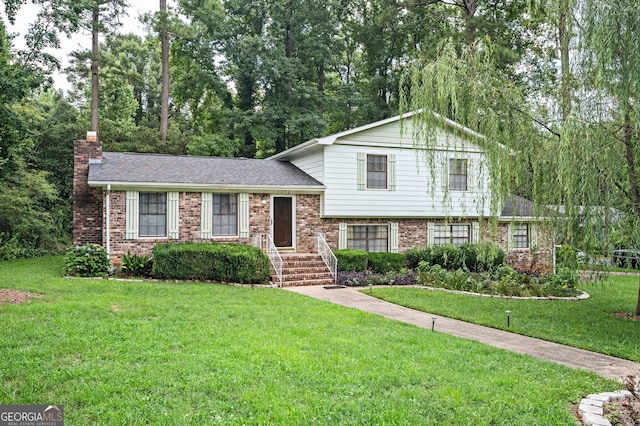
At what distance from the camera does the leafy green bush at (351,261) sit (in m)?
13.3

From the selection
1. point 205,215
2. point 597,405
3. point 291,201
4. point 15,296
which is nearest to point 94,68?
point 205,215

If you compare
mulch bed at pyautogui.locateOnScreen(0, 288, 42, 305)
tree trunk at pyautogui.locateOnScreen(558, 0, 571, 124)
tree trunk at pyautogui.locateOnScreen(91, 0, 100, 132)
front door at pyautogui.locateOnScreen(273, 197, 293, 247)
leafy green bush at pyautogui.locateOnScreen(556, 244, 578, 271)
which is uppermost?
tree trunk at pyautogui.locateOnScreen(91, 0, 100, 132)

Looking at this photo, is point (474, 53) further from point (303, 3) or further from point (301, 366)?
point (303, 3)

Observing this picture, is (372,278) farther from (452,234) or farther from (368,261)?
(452,234)

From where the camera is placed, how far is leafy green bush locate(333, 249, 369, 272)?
13266 millimetres

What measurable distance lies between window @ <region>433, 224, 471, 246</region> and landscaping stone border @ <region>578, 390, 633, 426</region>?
11.4 meters

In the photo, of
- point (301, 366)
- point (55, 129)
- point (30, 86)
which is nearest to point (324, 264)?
point (301, 366)

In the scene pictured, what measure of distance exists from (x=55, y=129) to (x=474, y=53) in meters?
21.1

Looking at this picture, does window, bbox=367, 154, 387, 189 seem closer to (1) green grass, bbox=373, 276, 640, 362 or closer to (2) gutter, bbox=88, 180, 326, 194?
(2) gutter, bbox=88, 180, 326, 194

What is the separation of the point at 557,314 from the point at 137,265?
10.0 m

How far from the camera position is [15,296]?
8.22m

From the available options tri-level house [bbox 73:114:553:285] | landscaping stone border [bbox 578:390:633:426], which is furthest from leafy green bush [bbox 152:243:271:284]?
landscaping stone border [bbox 578:390:633:426]

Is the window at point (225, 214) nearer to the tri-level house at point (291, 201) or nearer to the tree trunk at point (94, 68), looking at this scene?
the tri-level house at point (291, 201)

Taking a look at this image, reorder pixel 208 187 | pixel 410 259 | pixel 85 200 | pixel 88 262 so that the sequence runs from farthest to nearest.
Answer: pixel 410 259 → pixel 85 200 → pixel 208 187 → pixel 88 262
